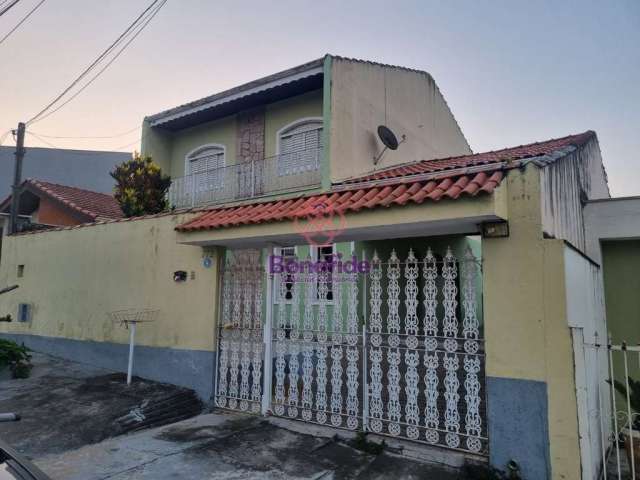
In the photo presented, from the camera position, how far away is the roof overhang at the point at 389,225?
483 centimetres

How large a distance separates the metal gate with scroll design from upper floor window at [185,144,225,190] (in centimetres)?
559

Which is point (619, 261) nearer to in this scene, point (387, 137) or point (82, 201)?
point (387, 137)

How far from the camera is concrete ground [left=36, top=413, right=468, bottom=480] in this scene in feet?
15.5

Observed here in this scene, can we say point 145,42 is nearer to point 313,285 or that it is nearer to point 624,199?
point 313,285

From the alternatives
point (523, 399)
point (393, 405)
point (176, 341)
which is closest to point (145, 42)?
point (176, 341)

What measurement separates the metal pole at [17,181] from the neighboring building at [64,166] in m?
10.8

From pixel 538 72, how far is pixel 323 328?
8638 millimetres

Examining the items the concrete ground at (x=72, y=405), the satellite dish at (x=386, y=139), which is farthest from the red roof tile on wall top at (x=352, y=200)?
the satellite dish at (x=386, y=139)

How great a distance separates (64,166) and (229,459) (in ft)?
90.0

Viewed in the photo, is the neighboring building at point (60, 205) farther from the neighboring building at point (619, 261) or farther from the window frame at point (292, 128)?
the neighboring building at point (619, 261)

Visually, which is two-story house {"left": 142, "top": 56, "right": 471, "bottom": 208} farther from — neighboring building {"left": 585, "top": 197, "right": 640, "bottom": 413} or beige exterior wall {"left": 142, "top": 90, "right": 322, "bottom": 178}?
neighboring building {"left": 585, "top": 197, "right": 640, "bottom": 413}

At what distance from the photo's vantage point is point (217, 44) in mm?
9531

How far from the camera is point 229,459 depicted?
5.17 m

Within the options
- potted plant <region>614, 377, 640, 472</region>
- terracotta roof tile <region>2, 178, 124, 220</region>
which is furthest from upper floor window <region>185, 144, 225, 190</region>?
potted plant <region>614, 377, 640, 472</region>
